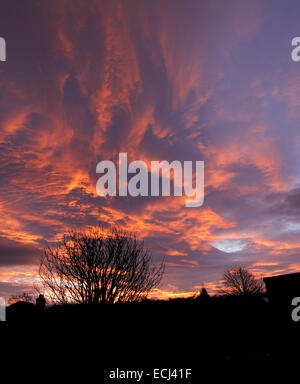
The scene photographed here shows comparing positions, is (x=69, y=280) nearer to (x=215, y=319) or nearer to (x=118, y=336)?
(x=118, y=336)

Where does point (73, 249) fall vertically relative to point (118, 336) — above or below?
above

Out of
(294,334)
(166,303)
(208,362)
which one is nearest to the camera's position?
(208,362)

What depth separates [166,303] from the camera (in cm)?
2055

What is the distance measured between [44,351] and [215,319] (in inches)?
451

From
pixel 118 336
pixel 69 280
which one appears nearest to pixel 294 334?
pixel 118 336
